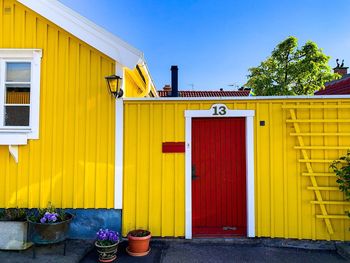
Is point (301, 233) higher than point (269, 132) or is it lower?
lower

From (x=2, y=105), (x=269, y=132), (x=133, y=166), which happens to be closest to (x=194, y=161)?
(x=133, y=166)

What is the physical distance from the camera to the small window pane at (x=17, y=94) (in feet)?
16.3

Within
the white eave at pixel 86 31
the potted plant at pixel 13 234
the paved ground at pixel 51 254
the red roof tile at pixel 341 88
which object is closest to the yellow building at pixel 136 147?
the white eave at pixel 86 31

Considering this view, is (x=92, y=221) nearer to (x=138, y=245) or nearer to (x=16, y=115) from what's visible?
(x=138, y=245)

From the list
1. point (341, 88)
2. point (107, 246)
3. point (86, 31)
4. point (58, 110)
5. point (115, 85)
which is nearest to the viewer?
point (107, 246)

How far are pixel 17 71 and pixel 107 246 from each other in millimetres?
3477

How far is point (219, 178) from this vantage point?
504 centimetres

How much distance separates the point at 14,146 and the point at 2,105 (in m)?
0.77

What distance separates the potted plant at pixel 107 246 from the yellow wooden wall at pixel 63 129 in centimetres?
66

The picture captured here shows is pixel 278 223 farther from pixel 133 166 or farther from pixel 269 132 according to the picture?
pixel 133 166

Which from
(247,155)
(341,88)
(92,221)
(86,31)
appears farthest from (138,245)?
(341,88)

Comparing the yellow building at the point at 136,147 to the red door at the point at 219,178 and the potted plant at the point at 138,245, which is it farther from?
the potted plant at the point at 138,245

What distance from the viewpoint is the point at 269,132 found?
16.0 ft

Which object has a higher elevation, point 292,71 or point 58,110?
point 292,71
